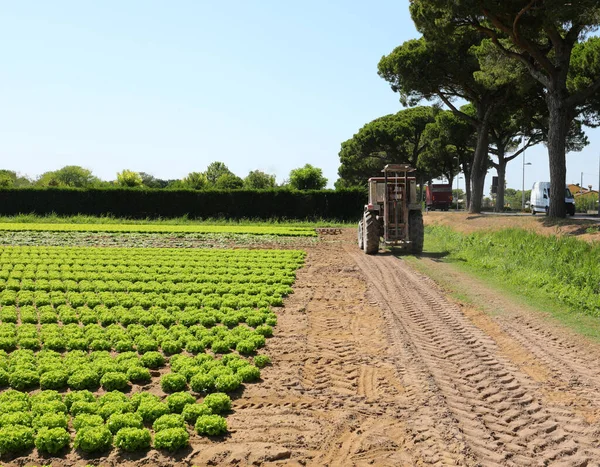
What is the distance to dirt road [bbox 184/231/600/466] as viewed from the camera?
538 cm

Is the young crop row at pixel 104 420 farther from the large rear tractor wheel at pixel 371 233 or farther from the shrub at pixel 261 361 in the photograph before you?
the large rear tractor wheel at pixel 371 233

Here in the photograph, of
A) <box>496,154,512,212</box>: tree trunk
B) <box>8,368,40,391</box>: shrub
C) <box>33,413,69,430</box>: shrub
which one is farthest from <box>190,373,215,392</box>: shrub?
<box>496,154,512,212</box>: tree trunk

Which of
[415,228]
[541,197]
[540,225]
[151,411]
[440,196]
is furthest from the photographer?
[440,196]

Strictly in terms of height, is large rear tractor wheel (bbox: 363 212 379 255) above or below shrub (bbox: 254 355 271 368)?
above

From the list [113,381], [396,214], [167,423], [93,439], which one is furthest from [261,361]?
[396,214]

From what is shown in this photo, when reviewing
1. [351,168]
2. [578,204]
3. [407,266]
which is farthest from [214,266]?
[578,204]

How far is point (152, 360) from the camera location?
26.2 feet

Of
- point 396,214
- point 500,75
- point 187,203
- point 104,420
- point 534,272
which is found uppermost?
point 500,75

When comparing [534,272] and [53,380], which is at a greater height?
[534,272]

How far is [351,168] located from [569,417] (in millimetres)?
70739

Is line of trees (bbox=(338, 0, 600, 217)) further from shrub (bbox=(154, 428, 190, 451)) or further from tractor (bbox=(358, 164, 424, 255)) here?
shrub (bbox=(154, 428, 190, 451))

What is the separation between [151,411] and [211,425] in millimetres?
761

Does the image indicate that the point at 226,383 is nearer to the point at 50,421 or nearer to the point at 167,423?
the point at 167,423

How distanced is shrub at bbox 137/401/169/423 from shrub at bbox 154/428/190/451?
594mm
